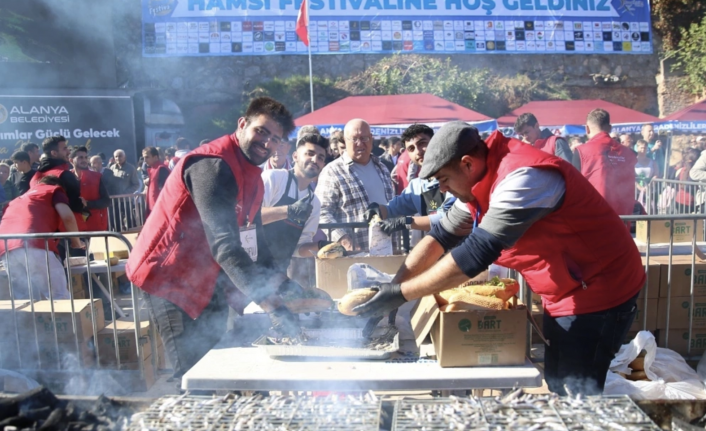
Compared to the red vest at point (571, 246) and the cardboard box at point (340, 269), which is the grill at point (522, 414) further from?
the cardboard box at point (340, 269)

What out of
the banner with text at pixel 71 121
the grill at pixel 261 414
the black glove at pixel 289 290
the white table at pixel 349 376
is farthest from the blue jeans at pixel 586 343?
the banner with text at pixel 71 121

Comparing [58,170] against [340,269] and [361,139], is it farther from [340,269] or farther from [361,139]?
[340,269]

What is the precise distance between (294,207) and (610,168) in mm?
3799

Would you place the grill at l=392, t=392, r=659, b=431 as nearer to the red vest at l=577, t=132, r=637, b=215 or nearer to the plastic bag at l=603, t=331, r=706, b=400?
the plastic bag at l=603, t=331, r=706, b=400

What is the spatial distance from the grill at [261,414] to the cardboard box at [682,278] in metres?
2.99

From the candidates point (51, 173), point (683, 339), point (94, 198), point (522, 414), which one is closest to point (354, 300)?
point (522, 414)

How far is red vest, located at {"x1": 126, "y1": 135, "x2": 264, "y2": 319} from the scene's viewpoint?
2.52 metres

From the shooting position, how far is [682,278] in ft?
13.4

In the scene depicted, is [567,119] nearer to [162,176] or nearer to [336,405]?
[162,176]

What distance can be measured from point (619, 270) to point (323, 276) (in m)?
1.57

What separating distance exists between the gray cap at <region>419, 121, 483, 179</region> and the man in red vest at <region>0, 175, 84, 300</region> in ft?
12.6

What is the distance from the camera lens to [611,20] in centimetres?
1587

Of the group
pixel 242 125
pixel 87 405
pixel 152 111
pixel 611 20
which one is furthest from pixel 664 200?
pixel 152 111

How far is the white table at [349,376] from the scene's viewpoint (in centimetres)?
207
